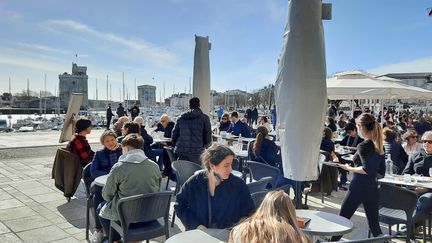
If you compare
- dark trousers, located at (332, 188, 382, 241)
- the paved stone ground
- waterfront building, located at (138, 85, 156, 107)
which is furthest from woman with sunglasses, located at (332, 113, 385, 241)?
waterfront building, located at (138, 85, 156, 107)

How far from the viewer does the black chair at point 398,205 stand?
375cm

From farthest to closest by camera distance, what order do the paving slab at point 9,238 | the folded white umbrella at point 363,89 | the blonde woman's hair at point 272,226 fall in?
the folded white umbrella at point 363,89, the paving slab at point 9,238, the blonde woman's hair at point 272,226

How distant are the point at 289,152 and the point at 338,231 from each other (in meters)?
0.79

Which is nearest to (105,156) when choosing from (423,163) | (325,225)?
(325,225)

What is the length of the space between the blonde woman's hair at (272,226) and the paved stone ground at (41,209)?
329cm

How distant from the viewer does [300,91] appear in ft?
9.84

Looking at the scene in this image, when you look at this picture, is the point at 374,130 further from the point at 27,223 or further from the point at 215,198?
the point at 27,223

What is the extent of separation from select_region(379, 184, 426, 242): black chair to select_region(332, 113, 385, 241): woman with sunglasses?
9.0 inches

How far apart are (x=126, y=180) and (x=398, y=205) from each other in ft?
10.2

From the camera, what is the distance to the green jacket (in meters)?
3.48

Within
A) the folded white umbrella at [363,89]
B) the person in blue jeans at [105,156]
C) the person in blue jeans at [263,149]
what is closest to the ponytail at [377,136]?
the person in blue jeans at [263,149]

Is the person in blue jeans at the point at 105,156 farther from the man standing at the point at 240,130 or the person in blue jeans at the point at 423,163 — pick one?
the man standing at the point at 240,130

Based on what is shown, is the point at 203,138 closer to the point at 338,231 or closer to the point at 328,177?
the point at 328,177

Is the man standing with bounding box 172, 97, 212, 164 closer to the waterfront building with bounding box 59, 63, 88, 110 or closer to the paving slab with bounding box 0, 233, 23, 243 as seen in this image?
the paving slab with bounding box 0, 233, 23, 243
